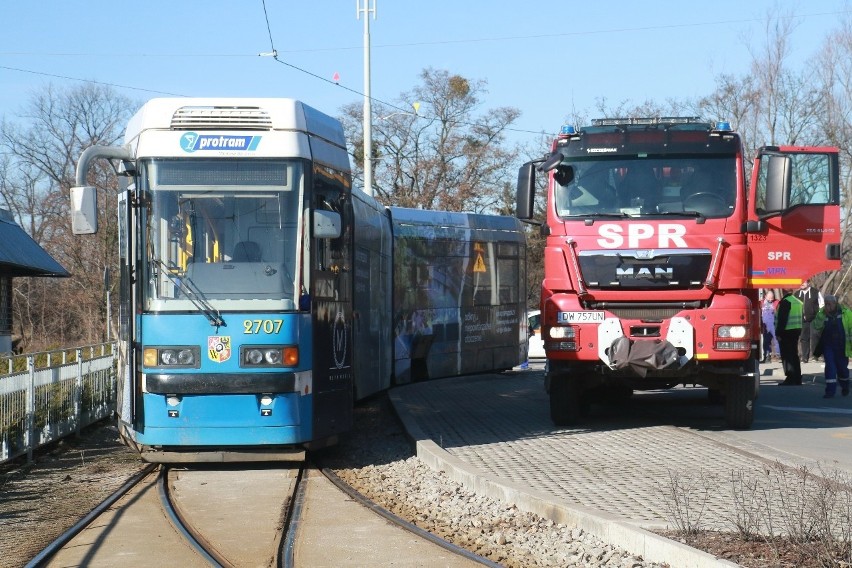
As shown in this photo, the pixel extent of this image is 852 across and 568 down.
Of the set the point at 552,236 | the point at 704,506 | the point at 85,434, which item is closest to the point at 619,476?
the point at 704,506

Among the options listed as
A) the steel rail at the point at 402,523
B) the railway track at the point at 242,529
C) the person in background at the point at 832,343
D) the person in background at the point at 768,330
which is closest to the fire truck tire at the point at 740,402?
the steel rail at the point at 402,523

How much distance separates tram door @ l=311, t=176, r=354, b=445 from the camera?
1167 centimetres

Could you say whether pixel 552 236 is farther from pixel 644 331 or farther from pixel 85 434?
pixel 85 434

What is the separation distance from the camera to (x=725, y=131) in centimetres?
1369

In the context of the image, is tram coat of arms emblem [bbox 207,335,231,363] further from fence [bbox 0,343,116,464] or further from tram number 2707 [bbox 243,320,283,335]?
fence [bbox 0,343,116,464]

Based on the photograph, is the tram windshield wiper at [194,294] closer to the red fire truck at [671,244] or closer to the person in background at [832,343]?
the red fire truck at [671,244]

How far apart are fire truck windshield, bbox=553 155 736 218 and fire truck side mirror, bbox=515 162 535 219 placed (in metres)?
0.46

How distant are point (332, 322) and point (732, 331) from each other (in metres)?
4.61

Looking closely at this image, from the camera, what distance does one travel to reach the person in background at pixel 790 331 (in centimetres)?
2117

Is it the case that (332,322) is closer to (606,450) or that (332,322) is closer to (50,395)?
(606,450)

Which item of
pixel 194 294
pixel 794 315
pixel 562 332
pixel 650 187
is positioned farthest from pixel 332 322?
pixel 794 315

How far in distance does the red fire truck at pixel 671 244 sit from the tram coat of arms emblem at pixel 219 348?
4212 mm

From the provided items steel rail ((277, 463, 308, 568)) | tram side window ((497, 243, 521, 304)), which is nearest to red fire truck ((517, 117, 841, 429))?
steel rail ((277, 463, 308, 568))

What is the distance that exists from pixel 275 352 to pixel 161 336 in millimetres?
1143
